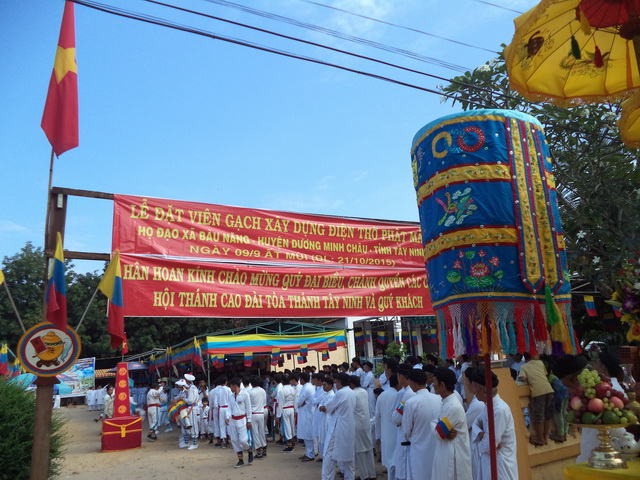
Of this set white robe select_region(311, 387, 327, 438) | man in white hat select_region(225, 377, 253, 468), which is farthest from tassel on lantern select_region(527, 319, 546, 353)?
man in white hat select_region(225, 377, 253, 468)

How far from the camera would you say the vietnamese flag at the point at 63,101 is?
5168mm

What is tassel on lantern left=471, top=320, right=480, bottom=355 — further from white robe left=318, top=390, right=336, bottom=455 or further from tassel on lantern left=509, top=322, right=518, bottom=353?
white robe left=318, top=390, right=336, bottom=455

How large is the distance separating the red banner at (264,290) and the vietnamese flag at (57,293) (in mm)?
573

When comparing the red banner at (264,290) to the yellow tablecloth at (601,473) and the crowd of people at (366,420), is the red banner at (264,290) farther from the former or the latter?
the yellow tablecloth at (601,473)

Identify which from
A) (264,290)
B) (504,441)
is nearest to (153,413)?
(264,290)

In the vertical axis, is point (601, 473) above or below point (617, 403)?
below

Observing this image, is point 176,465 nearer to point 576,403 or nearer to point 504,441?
point 504,441

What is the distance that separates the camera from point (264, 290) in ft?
19.4

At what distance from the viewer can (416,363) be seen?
33.3ft

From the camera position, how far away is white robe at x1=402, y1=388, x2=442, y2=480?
5.58 meters

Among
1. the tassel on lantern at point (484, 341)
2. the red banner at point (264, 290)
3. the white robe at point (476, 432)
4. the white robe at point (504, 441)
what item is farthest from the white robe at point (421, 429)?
the tassel on lantern at point (484, 341)

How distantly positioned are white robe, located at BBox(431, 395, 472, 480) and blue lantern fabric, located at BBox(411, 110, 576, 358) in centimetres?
119

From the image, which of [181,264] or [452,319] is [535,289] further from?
[181,264]

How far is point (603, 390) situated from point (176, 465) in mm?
9727
